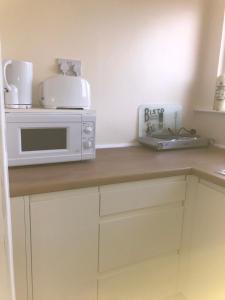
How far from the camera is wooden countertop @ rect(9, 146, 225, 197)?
0.99 m

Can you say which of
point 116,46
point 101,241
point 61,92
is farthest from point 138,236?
point 116,46

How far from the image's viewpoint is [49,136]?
3.89 feet

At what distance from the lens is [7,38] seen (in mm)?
1312

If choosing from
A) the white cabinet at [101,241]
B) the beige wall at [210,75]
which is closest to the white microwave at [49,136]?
the white cabinet at [101,241]

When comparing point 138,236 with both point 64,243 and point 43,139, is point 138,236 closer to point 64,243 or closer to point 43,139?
point 64,243

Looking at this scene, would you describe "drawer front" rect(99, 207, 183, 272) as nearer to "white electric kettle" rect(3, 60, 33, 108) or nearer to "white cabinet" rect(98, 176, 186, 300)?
"white cabinet" rect(98, 176, 186, 300)

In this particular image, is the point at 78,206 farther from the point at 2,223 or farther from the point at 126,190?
the point at 2,223

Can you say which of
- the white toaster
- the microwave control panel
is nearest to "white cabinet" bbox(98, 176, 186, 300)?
the microwave control panel

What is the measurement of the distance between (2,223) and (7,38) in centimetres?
112

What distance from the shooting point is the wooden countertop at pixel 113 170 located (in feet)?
3.24

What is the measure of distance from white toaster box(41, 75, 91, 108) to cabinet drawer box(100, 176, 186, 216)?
49 cm

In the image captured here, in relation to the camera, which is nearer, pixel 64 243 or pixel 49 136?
pixel 64 243

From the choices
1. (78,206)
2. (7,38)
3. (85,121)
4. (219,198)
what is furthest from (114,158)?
(7,38)

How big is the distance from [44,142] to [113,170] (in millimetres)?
356
